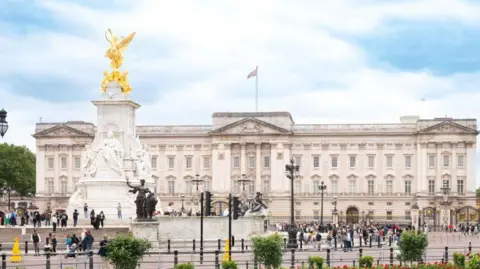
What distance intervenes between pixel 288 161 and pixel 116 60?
5913 cm

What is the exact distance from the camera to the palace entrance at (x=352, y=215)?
118m

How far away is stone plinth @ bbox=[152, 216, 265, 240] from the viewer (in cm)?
4919

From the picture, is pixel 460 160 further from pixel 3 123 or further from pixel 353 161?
pixel 3 123

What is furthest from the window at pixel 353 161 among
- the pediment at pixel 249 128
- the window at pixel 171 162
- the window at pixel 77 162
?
the window at pixel 77 162

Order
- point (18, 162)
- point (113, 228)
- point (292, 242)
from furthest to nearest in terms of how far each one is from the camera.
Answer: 1. point (18, 162)
2. point (113, 228)
3. point (292, 242)

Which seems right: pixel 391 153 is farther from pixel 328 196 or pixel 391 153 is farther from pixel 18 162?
pixel 18 162

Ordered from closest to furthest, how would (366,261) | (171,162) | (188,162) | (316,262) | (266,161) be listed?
(316,262) → (366,261) → (266,161) → (188,162) → (171,162)

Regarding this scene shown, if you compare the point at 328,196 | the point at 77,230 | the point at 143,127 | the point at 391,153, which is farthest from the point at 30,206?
the point at 77,230

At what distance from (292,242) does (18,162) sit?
8659cm

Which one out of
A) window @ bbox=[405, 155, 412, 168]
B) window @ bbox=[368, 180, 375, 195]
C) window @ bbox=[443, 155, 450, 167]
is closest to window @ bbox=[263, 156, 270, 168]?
window @ bbox=[368, 180, 375, 195]

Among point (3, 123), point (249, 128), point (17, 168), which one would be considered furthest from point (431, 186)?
point (3, 123)

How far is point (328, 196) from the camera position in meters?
119

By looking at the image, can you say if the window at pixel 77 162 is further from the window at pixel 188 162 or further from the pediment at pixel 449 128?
the pediment at pixel 449 128

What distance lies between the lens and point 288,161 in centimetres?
11919
